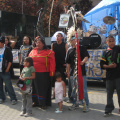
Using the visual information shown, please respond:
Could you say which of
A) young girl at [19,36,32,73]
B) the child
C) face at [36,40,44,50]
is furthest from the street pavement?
face at [36,40,44,50]

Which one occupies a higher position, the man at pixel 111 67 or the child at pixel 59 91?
the man at pixel 111 67

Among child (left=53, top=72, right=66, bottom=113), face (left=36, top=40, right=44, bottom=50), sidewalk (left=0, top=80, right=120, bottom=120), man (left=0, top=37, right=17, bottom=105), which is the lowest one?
sidewalk (left=0, top=80, right=120, bottom=120)

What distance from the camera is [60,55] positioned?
6680 mm

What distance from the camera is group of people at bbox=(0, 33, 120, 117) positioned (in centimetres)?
521

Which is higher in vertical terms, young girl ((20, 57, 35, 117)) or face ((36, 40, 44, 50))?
face ((36, 40, 44, 50))

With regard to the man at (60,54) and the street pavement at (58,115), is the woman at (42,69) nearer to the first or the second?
the street pavement at (58,115)

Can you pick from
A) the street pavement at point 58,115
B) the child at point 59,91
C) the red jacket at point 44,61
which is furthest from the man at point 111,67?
the red jacket at point 44,61

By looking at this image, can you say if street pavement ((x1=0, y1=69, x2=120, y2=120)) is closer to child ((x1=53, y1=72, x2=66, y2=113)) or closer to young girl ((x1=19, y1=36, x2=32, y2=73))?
child ((x1=53, y1=72, x2=66, y2=113))

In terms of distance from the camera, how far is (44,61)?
580cm

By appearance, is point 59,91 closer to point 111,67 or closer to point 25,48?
point 111,67

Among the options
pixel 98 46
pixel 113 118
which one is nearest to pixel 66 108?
pixel 113 118

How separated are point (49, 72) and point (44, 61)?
1.04ft

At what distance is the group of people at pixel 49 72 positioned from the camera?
205 inches

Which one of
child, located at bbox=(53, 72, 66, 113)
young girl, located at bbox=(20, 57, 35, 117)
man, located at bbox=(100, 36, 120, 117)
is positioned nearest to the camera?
man, located at bbox=(100, 36, 120, 117)
